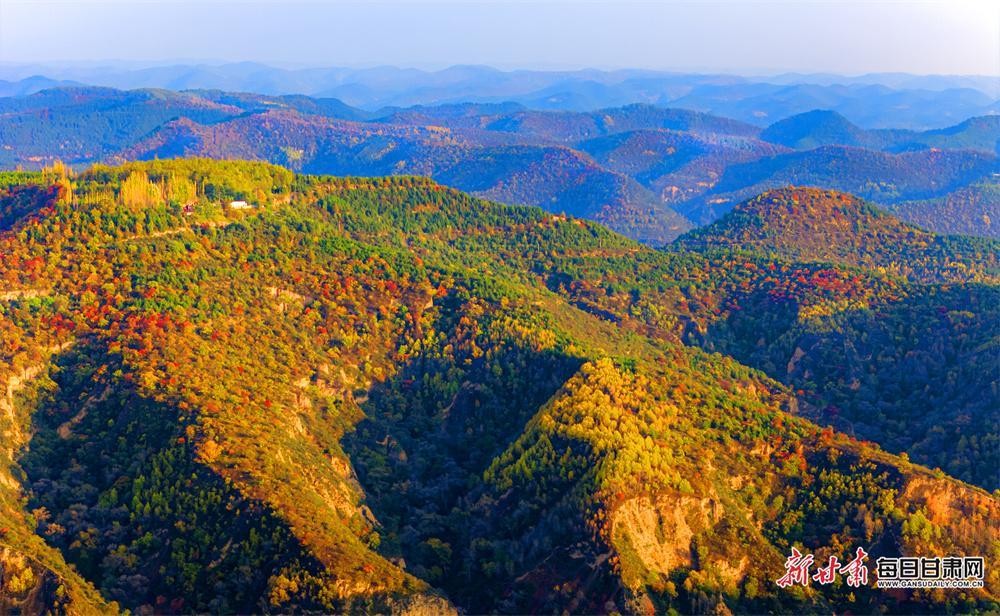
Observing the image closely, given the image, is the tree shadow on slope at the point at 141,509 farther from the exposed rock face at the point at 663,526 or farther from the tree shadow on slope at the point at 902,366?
the tree shadow on slope at the point at 902,366

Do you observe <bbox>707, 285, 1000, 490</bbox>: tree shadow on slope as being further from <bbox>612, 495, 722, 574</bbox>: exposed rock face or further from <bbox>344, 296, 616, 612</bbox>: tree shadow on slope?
<bbox>344, 296, 616, 612</bbox>: tree shadow on slope

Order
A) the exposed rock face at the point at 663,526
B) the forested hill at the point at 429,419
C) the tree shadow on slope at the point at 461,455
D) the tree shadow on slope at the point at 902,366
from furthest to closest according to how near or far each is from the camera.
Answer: the tree shadow on slope at the point at 902,366, the tree shadow on slope at the point at 461,455, the exposed rock face at the point at 663,526, the forested hill at the point at 429,419

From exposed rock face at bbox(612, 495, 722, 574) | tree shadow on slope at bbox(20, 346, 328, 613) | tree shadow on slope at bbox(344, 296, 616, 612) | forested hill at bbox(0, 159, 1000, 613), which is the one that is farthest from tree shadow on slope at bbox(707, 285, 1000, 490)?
tree shadow on slope at bbox(20, 346, 328, 613)

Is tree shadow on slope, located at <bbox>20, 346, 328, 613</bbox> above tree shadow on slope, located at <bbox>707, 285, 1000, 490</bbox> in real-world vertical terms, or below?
above

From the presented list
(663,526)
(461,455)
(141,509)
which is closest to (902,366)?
(461,455)

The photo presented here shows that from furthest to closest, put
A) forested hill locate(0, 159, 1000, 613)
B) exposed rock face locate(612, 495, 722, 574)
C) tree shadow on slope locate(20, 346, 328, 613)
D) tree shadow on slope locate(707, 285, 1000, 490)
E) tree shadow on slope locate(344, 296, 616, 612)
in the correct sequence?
1. tree shadow on slope locate(707, 285, 1000, 490)
2. tree shadow on slope locate(344, 296, 616, 612)
3. exposed rock face locate(612, 495, 722, 574)
4. forested hill locate(0, 159, 1000, 613)
5. tree shadow on slope locate(20, 346, 328, 613)

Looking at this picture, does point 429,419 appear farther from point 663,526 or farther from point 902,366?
point 902,366

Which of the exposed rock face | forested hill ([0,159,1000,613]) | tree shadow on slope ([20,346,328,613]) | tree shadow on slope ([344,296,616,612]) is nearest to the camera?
tree shadow on slope ([20,346,328,613])

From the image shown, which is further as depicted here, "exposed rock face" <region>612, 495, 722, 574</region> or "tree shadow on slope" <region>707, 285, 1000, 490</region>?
"tree shadow on slope" <region>707, 285, 1000, 490</region>

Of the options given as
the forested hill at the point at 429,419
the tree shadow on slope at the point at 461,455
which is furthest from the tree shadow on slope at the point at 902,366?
the tree shadow on slope at the point at 461,455
